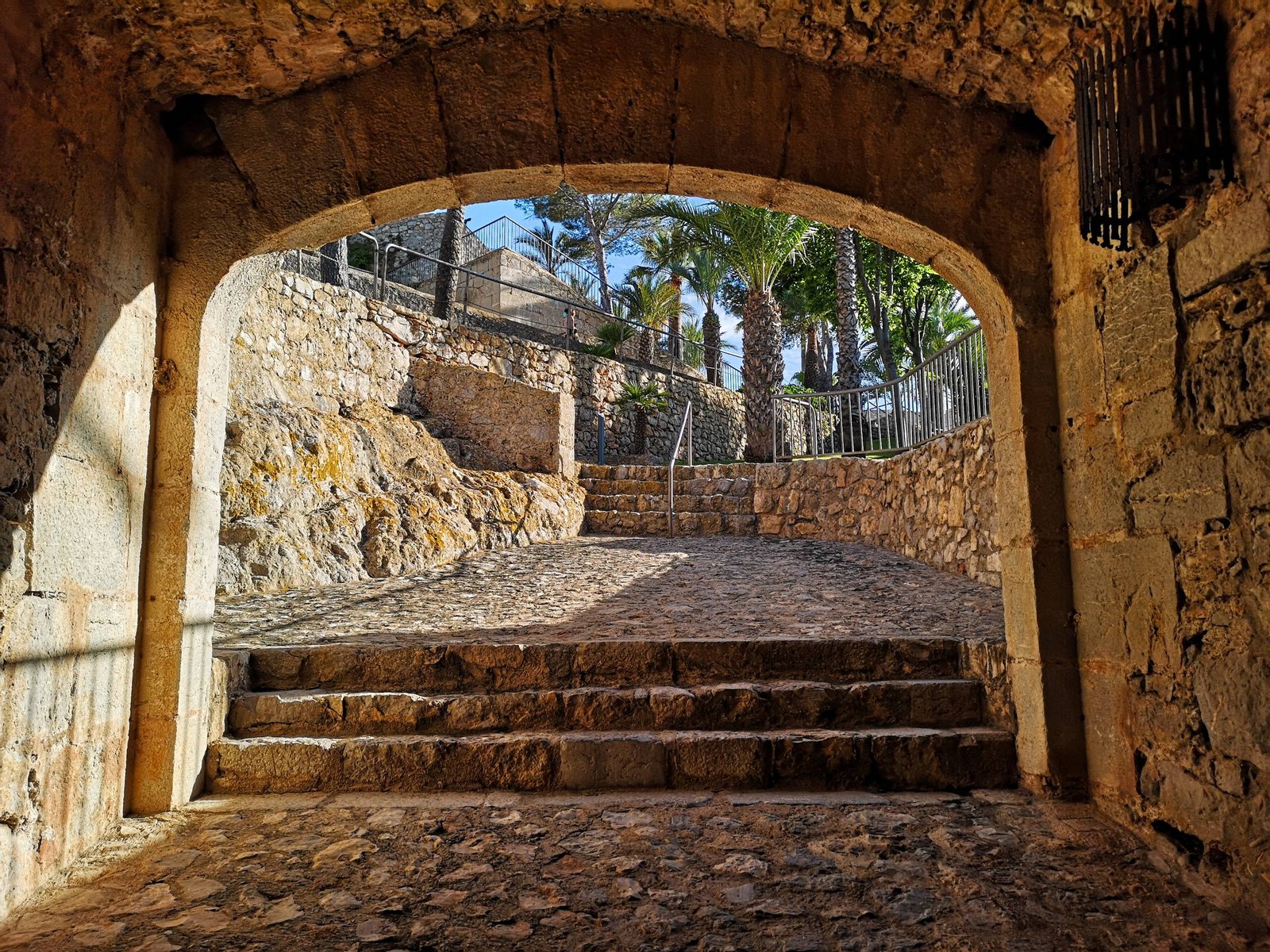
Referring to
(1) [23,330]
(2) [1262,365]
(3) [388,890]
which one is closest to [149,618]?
(1) [23,330]

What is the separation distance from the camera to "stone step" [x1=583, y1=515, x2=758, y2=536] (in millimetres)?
9000

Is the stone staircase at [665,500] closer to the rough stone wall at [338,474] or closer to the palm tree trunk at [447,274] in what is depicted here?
the rough stone wall at [338,474]

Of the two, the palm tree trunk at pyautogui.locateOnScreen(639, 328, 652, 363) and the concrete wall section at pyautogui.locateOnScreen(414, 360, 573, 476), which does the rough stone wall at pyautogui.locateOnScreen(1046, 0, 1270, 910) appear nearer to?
the concrete wall section at pyautogui.locateOnScreen(414, 360, 573, 476)

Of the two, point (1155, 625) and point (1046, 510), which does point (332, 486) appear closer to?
point (1046, 510)

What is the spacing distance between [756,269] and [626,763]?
9971mm

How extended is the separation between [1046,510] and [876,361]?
1742 cm

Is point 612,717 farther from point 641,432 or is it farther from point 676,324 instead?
point 676,324

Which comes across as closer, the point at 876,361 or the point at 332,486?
the point at 332,486

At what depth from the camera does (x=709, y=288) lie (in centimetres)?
1719

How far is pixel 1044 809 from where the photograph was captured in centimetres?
274

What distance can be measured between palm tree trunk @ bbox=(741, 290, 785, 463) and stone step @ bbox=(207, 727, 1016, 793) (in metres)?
8.39

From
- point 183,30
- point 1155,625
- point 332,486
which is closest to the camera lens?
point 1155,625

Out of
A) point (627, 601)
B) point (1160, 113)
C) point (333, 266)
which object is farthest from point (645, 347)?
point (1160, 113)

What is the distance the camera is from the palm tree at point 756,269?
38.0 ft
